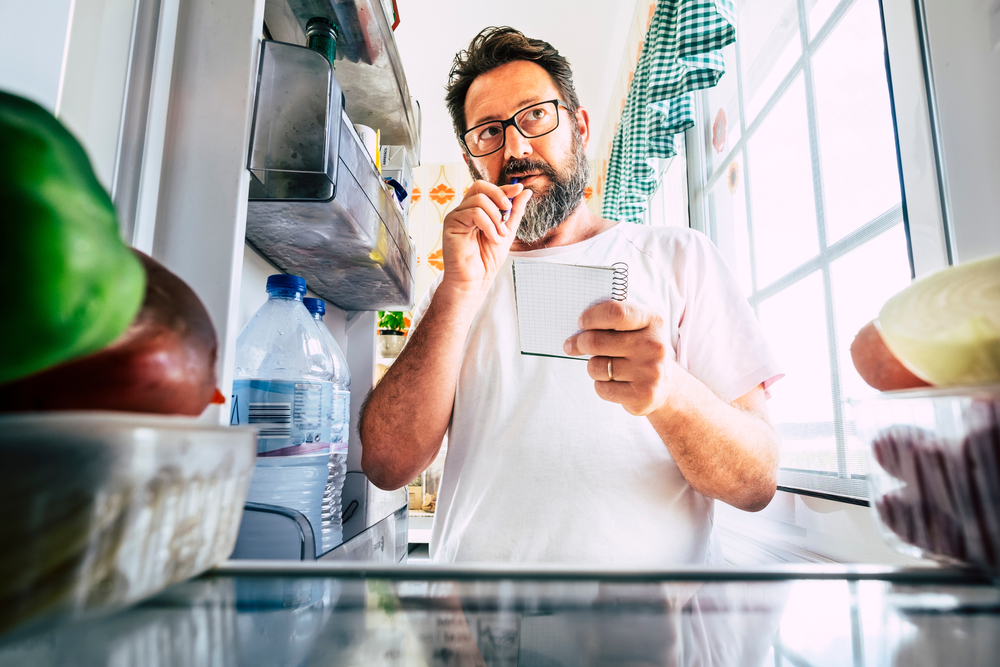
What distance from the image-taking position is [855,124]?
88 centimetres

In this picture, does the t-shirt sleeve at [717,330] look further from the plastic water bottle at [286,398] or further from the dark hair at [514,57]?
the plastic water bottle at [286,398]

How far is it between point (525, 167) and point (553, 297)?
644mm

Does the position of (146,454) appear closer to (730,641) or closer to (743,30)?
(730,641)

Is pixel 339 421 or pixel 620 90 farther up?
pixel 620 90

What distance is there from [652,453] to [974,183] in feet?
1.70

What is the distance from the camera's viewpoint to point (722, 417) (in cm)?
73

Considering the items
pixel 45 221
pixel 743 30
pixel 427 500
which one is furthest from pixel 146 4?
pixel 427 500

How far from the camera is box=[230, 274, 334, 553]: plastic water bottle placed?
2.21 ft

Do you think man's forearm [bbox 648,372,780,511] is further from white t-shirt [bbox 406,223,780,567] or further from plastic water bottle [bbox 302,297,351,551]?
plastic water bottle [bbox 302,297,351,551]

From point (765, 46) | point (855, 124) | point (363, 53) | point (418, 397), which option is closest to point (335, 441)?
point (418, 397)

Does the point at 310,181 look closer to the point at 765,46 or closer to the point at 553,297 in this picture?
the point at 553,297

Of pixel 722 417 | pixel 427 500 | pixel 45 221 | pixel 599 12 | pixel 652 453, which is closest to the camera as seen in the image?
pixel 45 221

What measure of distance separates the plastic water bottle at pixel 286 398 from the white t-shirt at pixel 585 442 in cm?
25

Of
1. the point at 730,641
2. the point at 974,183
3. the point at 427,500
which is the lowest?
the point at 427,500
